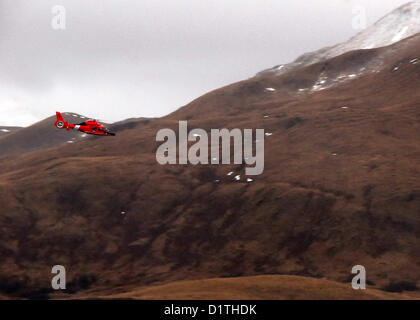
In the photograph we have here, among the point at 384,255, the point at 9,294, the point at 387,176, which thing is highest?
the point at 387,176

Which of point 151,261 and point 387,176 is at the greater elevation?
Result: point 387,176

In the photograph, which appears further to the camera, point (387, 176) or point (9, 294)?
point (387, 176)

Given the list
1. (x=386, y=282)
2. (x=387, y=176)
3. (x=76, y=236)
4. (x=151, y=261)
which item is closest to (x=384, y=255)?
(x=386, y=282)

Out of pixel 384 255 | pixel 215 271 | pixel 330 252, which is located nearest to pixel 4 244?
pixel 215 271
